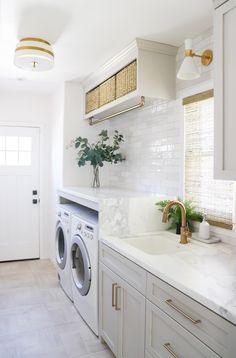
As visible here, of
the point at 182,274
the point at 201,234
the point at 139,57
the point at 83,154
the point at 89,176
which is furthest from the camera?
the point at 89,176

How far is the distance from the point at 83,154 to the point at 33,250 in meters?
1.92

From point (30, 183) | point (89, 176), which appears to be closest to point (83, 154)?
point (89, 176)

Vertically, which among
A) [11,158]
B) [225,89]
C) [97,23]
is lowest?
[11,158]

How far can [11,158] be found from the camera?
4473 mm

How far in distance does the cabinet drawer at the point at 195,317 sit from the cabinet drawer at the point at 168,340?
0.03m

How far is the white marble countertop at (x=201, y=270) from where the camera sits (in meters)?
1.22

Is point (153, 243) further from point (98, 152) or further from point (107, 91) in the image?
point (107, 91)

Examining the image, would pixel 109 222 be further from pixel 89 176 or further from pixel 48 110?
pixel 48 110

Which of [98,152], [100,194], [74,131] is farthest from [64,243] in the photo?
[74,131]

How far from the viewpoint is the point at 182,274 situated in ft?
4.91

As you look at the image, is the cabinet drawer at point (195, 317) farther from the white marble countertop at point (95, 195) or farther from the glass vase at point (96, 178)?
the glass vase at point (96, 178)

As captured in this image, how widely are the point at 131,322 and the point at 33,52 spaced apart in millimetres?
2141

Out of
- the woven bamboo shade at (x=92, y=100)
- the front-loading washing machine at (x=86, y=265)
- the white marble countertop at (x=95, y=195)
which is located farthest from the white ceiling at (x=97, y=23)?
the front-loading washing machine at (x=86, y=265)

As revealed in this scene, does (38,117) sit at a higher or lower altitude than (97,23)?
lower
